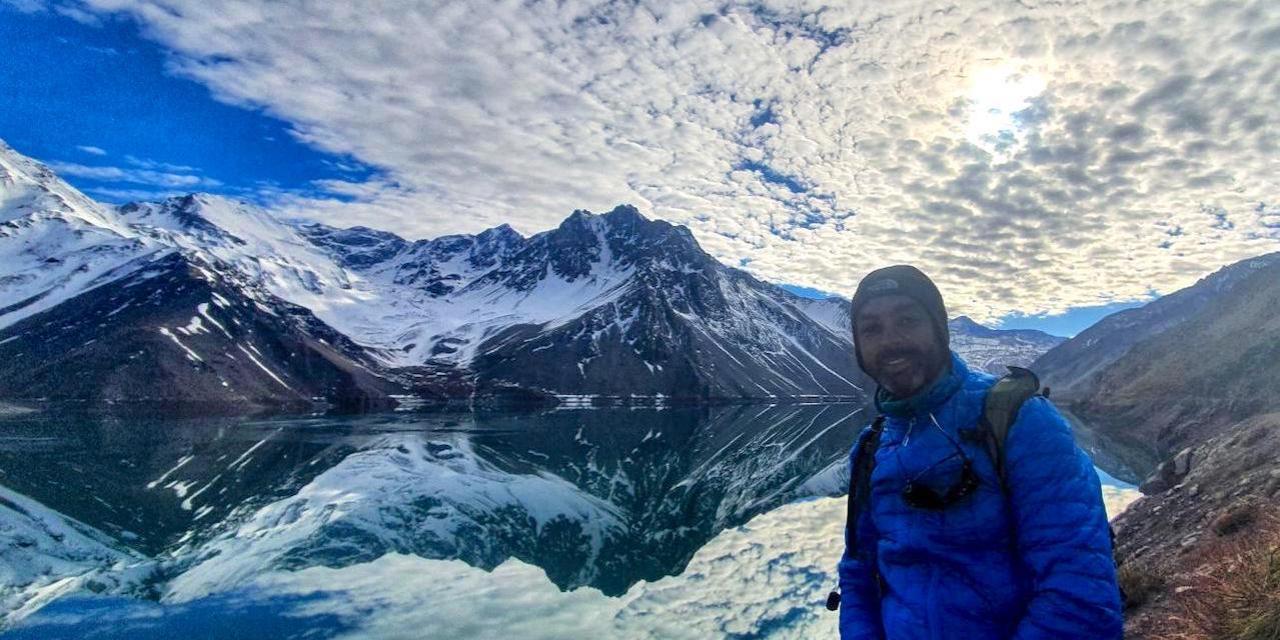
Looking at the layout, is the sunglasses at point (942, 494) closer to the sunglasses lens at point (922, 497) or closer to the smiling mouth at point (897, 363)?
the sunglasses lens at point (922, 497)

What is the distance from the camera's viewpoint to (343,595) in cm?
1962

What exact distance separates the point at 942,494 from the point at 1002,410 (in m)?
0.72

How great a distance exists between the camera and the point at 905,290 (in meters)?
5.07

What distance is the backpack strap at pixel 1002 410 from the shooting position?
4.04m

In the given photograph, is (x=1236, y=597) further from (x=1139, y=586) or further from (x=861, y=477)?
(x=1139, y=586)

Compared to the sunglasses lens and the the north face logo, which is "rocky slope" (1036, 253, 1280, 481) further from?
the sunglasses lens

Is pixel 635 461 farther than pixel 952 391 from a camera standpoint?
Yes

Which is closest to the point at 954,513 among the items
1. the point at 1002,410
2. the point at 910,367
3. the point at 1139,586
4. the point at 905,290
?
the point at 1002,410

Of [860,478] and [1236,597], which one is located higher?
[860,478]

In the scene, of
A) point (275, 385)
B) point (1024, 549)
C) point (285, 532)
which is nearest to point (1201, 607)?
point (1024, 549)

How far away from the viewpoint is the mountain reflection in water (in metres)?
Result: 18.1

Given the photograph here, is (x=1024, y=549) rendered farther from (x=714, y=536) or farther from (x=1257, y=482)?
(x=714, y=536)

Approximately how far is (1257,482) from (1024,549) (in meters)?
14.7

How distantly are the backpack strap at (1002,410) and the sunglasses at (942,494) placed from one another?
17 cm
